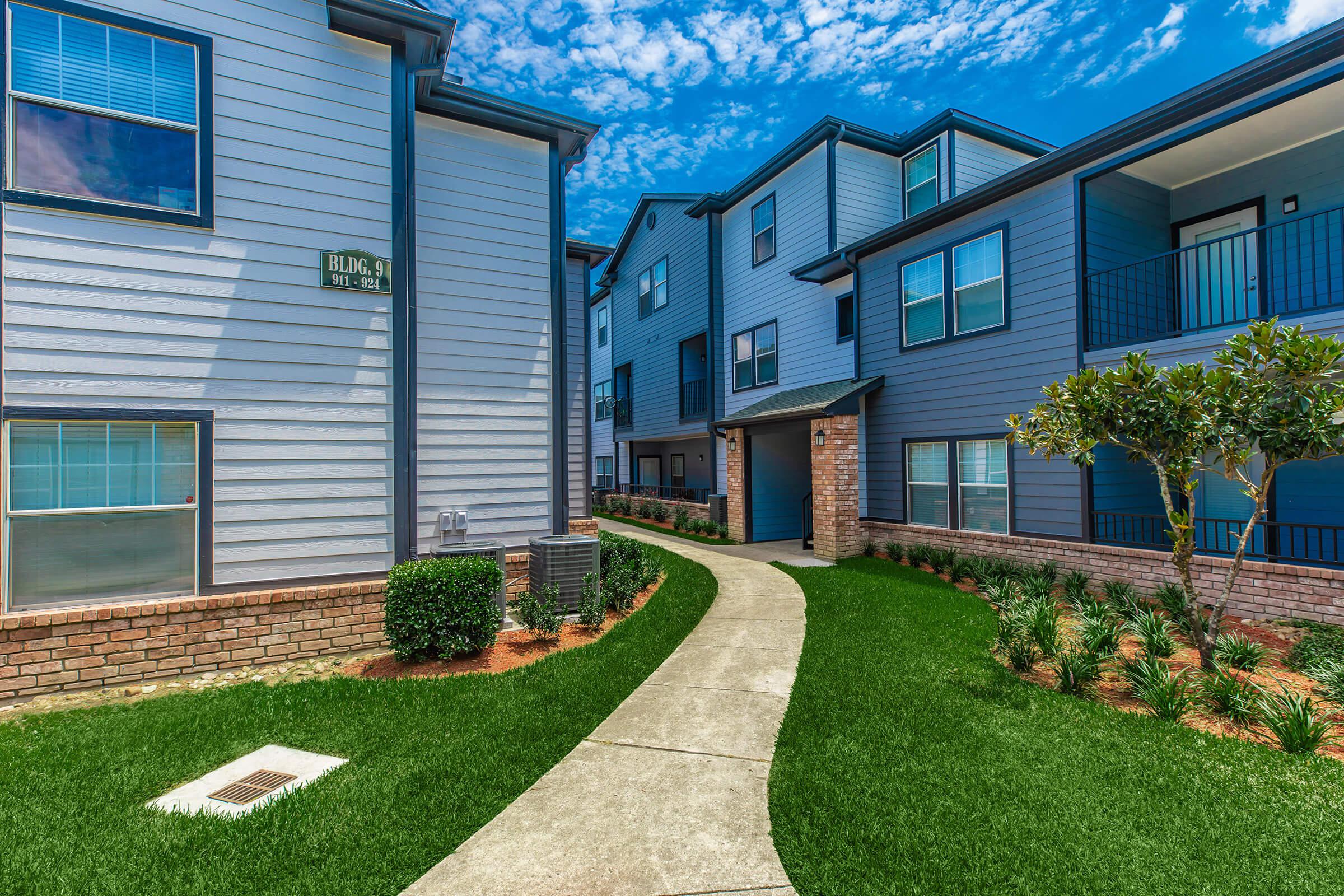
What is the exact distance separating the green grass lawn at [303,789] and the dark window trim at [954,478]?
7.20 metres

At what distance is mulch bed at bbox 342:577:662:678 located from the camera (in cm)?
593

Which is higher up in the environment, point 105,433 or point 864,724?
point 105,433

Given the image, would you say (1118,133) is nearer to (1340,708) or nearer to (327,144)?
(1340,708)

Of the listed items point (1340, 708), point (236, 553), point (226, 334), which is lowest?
point (1340, 708)

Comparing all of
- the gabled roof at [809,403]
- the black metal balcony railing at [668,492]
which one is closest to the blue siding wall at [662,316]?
the black metal balcony railing at [668,492]

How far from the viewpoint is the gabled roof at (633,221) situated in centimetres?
1991

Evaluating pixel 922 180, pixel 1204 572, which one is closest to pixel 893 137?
pixel 922 180

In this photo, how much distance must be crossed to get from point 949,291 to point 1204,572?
5887 millimetres

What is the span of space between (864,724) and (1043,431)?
15.8ft

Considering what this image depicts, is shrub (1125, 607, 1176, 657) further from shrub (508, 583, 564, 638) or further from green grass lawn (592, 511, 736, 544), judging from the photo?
green grass lawn (592, 511, 736, 544)

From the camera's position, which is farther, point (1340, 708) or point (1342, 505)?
point (1342, 505)

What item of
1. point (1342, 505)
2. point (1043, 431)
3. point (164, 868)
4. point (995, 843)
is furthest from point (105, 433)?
point (1342, 505)

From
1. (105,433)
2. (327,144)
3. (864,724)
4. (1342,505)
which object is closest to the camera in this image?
(864,724)

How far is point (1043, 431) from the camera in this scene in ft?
24.3
